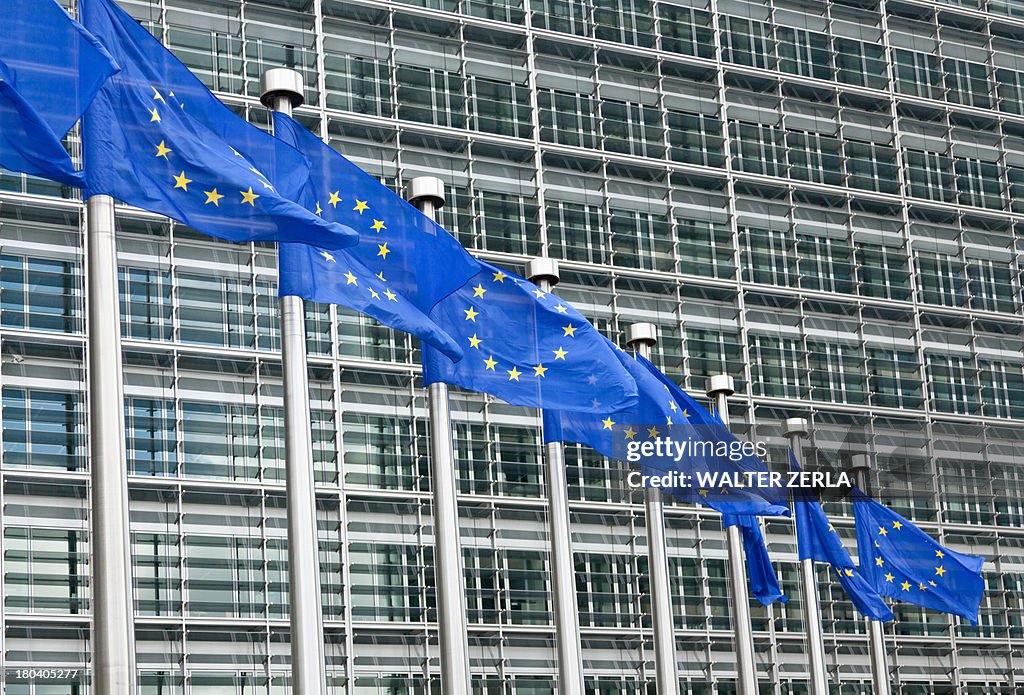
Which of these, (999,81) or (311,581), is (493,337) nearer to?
(311,581)

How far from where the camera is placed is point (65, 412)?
37.6 m

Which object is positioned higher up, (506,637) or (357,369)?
(357,369)

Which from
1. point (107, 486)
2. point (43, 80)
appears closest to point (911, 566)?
point (107, 486)

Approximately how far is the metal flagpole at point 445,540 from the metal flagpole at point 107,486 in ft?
19.6

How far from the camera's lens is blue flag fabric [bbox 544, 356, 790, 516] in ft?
75.6

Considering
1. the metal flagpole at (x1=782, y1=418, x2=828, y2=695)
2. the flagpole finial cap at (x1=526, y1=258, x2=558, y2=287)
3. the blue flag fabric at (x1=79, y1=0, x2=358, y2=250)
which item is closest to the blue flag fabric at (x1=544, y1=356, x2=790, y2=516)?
the flagpole finial cap at (x1=526, y1=258, x2=558, y2=287)

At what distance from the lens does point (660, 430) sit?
24.1m

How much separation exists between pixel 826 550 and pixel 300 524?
17.1 metres

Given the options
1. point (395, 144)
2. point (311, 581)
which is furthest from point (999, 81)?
point (311, 581)

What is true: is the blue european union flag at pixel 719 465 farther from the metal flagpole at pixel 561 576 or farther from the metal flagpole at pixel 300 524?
the metal flagpole at pixel 300 524

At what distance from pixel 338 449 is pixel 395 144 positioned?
864 cm

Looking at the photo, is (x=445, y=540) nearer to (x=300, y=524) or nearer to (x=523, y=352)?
(x=523, y=352)

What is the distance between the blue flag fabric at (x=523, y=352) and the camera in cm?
2006

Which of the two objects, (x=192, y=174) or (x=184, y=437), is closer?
(x=192, y=174)
